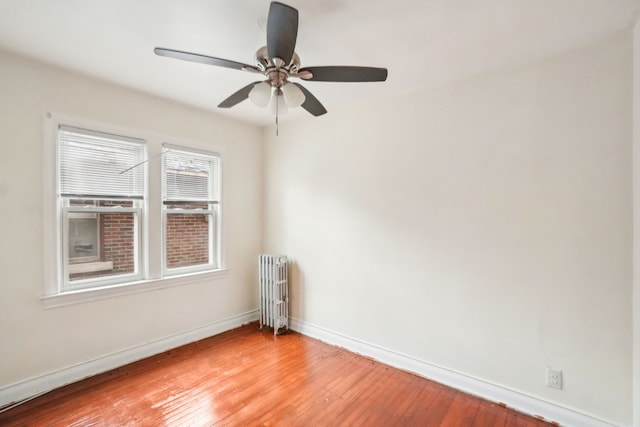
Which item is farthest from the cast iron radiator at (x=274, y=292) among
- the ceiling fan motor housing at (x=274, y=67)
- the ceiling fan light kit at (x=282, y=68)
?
the ceiling fan motor housing at (x=274, y=67)

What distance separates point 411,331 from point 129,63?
129 inches

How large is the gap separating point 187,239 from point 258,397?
6.10 feet

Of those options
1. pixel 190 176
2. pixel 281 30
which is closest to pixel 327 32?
pixel 281 30

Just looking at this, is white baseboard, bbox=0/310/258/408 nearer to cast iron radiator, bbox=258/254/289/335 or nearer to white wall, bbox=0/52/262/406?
white wall, bbox=0/52/262/406

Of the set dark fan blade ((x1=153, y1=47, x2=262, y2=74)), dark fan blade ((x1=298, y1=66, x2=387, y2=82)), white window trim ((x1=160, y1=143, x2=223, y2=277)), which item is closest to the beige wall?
white window trim ((x1=160, y1=143, x2=223, y2=277))

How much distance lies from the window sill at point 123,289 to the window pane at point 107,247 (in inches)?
6.1

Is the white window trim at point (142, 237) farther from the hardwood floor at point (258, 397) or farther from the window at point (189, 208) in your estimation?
the hardwood floor at point (258, 397)

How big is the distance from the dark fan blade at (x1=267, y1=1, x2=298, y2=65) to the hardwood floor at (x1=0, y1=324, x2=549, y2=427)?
232cm

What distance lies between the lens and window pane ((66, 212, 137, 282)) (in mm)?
2537

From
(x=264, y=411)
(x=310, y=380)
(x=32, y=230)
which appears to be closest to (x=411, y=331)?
(x=310, y=380)

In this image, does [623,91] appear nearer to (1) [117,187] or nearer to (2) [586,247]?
(2) [586,247]

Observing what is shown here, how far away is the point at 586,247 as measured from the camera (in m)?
1.94

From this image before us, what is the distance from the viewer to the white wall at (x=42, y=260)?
218 cm

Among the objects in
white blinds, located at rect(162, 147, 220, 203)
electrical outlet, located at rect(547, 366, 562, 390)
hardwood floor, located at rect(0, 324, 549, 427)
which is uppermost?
white blinds, located at rect(162, 147, 220, 203)
